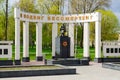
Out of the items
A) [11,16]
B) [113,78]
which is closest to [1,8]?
[11,16]

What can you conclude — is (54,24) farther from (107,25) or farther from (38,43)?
(107,25)

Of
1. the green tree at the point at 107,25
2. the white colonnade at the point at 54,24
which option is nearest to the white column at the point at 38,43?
the white colonnade at the point at 54,24

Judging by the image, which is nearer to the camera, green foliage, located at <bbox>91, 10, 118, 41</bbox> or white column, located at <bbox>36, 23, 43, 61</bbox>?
white column, located at <bbox>36, 23, 43, 61</bbox>

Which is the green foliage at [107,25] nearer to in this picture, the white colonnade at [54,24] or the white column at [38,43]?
the white colonnade at [54,24]

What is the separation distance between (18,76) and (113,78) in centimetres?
486

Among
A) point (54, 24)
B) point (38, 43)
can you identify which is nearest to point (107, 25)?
point (54, 24)

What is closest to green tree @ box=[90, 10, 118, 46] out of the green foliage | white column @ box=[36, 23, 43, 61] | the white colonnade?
the green foliage

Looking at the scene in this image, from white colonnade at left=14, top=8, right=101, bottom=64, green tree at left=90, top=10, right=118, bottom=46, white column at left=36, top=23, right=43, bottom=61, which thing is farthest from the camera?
green tree at left=90, top=10, right=118, bottom=46

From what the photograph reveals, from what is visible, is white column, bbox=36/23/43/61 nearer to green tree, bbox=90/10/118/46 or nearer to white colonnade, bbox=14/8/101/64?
white colonnade, bbox=14/8/101/64

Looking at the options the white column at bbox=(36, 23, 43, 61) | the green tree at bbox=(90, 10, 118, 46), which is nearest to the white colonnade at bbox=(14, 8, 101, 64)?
the white column at bbox=(36, 23, 43, 61)

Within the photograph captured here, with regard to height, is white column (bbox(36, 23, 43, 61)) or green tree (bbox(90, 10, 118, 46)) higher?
green tree (bbox(90, 10, 118, 46))

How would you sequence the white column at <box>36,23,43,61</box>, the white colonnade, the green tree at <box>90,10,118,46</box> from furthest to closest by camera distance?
the green tree at <box>90,10,118,46</box>
the white column at <box>36,23,43,61</box>
the white colonnade

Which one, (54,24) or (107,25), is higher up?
(107,25)

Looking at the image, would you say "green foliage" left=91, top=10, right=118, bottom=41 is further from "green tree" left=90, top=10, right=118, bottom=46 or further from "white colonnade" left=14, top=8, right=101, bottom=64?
"white colonnade" left=14, top=8, right=101, bottom=64
